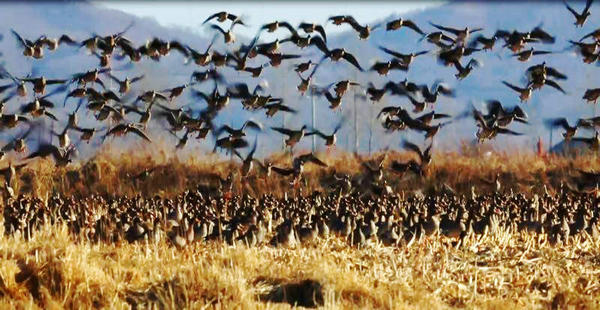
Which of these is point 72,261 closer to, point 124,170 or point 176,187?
point 176,187

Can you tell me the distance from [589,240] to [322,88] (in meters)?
6.27

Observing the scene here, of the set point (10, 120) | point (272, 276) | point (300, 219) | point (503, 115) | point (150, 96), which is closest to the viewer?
point (272, 276)

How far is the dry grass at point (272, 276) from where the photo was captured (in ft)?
28.0

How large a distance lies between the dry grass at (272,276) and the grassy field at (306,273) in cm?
1

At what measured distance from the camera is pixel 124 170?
19078 millimetres

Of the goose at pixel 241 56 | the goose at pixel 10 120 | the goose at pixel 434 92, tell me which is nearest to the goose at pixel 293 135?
the goose at pixel 241 56

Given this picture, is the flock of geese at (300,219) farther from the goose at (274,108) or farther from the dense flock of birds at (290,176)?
the goose at (274,108)

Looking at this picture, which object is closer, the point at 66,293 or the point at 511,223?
the point at 66,293

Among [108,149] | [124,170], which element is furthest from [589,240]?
[108,149]

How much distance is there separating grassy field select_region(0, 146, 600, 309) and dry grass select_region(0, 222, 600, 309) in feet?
0.04

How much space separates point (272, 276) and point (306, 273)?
0.34 meters

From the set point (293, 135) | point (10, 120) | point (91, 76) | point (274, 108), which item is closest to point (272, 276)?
point (274, 108)

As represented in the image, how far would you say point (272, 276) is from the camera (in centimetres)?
908

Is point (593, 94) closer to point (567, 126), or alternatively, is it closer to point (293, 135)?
point (567, 126)
